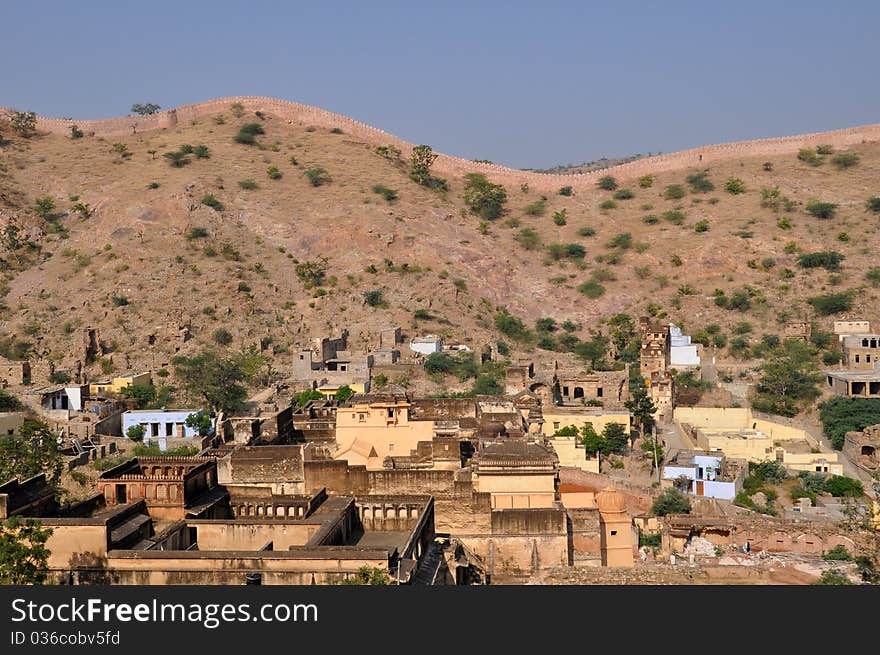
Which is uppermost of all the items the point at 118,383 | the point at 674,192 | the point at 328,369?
the point at 674,192

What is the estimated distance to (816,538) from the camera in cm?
2025

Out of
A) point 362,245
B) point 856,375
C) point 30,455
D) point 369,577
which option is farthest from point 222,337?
point 369,577

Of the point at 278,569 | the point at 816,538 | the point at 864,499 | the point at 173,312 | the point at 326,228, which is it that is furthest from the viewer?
the point at 326,228

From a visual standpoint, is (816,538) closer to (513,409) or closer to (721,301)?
(513,409)

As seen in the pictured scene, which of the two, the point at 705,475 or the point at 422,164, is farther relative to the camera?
the point at 422,164

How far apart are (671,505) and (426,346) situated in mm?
15878

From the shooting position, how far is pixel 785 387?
3400 cm

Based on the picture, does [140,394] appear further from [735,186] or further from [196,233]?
[735,186]

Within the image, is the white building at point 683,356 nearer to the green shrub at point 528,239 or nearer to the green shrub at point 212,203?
the green shrub at point 528,239

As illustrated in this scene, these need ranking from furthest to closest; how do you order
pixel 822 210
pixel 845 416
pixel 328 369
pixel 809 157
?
1. pixel 809 157
2. pixel 822 210
3. pixel 328 369
4. pixel 845 416

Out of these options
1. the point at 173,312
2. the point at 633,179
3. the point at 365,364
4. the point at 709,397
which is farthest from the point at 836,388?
the point at 633,179

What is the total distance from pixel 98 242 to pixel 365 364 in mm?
19535

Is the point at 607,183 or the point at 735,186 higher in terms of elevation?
the point at 607,183

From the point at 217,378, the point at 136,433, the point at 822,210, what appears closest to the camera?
the point at 136,433
